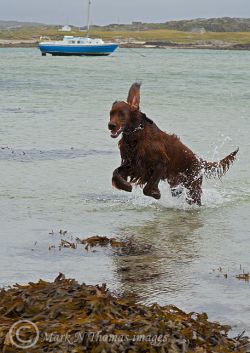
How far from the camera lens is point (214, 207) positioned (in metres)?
10.3

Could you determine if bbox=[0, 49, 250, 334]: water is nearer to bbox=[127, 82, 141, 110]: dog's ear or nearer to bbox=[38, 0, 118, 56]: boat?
bbox=[127, 82, 141, 110]: dog's ear

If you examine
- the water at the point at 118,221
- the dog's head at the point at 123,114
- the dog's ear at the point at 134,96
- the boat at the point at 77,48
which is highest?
the dog's ear at the point at 134,96

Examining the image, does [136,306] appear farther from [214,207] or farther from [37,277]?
[214,207]

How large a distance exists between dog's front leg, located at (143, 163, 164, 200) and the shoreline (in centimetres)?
11495

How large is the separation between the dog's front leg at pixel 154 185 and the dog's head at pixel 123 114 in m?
0.78

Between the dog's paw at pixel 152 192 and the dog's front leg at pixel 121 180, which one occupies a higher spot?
the dog's front leg at pixel 121 180

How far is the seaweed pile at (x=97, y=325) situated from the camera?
15.9 ft

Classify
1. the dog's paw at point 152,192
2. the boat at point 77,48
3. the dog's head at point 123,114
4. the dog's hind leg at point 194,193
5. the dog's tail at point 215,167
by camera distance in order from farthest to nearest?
the boat at point 77,48 < the dog's tail at point 215,167 < the dog's hind leg at point 194,193 < the dog's paw at point 152,192 < the dog's head at point 123,114

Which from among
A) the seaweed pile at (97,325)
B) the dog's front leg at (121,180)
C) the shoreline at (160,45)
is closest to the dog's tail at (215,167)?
the dog's front leg at (121,180)

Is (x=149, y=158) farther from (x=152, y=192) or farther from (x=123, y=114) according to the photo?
(x=123, y=114)

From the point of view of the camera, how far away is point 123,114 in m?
9.00

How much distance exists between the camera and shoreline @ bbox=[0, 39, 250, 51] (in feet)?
414

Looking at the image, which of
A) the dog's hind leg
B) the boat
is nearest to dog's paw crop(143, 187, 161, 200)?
the dog's hind leg

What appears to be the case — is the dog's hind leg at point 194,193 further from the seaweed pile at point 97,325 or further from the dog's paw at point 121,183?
the seaweed pile at point 97,325
